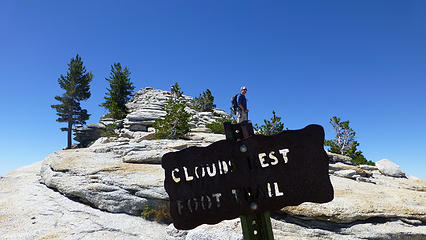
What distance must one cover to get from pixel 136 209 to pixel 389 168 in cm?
1616

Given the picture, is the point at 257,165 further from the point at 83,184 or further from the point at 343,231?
the point at 83,184

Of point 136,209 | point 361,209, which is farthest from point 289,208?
point 136,209

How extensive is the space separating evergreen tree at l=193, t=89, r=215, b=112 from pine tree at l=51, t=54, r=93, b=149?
2322 centimetres

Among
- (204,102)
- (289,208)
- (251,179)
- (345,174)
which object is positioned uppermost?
(204,102)

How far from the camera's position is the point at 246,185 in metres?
2.12

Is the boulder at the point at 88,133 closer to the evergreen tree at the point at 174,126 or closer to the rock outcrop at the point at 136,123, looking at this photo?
the rock outcrop at the point at 136,123

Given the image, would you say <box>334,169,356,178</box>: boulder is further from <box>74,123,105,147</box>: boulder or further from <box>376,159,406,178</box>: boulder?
<box>74,123,105,147</box>: boulder

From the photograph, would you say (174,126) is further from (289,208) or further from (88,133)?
(88,133)

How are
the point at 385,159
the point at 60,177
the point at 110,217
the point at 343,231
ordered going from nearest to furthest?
the point at 343,231
the point at 110,217
the point at 60,177
the point at 385,159

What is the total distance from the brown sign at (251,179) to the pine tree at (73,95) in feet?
146

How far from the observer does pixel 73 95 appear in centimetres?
3922

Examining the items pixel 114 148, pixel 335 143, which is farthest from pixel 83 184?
pixel 335 143

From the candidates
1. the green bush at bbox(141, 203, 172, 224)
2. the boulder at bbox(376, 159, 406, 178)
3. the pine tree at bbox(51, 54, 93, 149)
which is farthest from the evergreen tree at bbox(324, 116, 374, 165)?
the pine tree at bbox(51, 54, 93, 149)

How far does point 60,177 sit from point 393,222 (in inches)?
504
